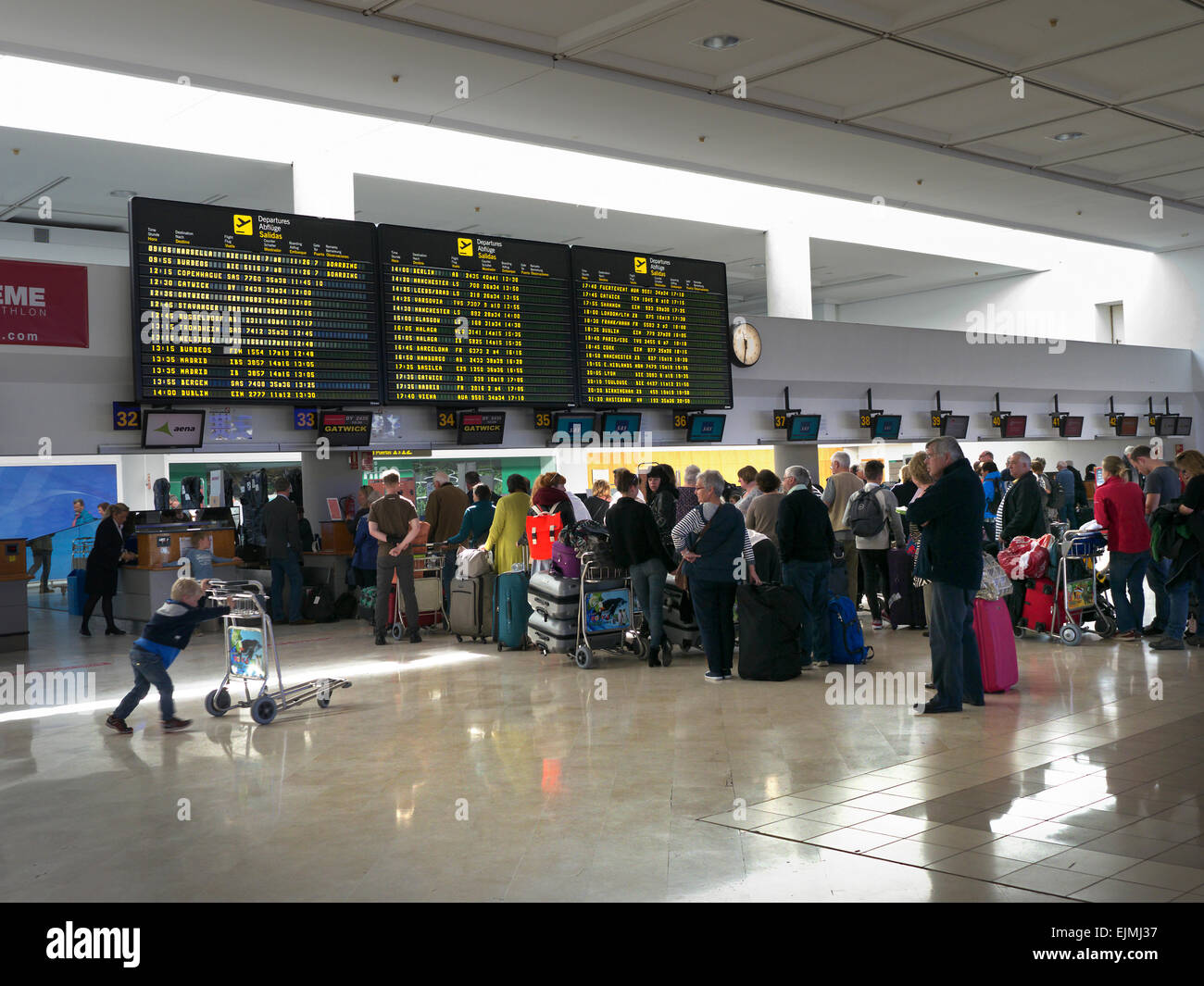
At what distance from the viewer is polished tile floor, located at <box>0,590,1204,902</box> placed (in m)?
3.96

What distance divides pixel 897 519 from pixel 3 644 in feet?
28.6

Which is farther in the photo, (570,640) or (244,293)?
(244,293)

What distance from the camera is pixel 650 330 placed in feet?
40.7

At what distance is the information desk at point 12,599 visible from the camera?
10992mm

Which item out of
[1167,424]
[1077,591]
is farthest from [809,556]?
[1167,424]

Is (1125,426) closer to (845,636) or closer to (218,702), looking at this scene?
(845,636)

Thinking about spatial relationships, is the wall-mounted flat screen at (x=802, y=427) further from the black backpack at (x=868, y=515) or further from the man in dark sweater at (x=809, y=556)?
the man in dark sweater at (x=809, y=556)

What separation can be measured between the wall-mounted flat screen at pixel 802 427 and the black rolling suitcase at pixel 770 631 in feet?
21.6

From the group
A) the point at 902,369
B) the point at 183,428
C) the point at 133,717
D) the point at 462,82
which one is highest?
the point at 462,82

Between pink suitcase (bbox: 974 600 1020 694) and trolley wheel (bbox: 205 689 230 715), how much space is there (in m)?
4.88

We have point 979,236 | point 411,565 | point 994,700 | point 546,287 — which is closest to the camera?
point 994,700

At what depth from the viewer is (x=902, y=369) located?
1590 cm

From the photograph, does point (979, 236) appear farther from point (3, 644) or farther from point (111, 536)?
point (3, 644)

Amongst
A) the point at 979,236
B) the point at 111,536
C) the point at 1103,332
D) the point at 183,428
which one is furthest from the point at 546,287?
the point at 1103,332
